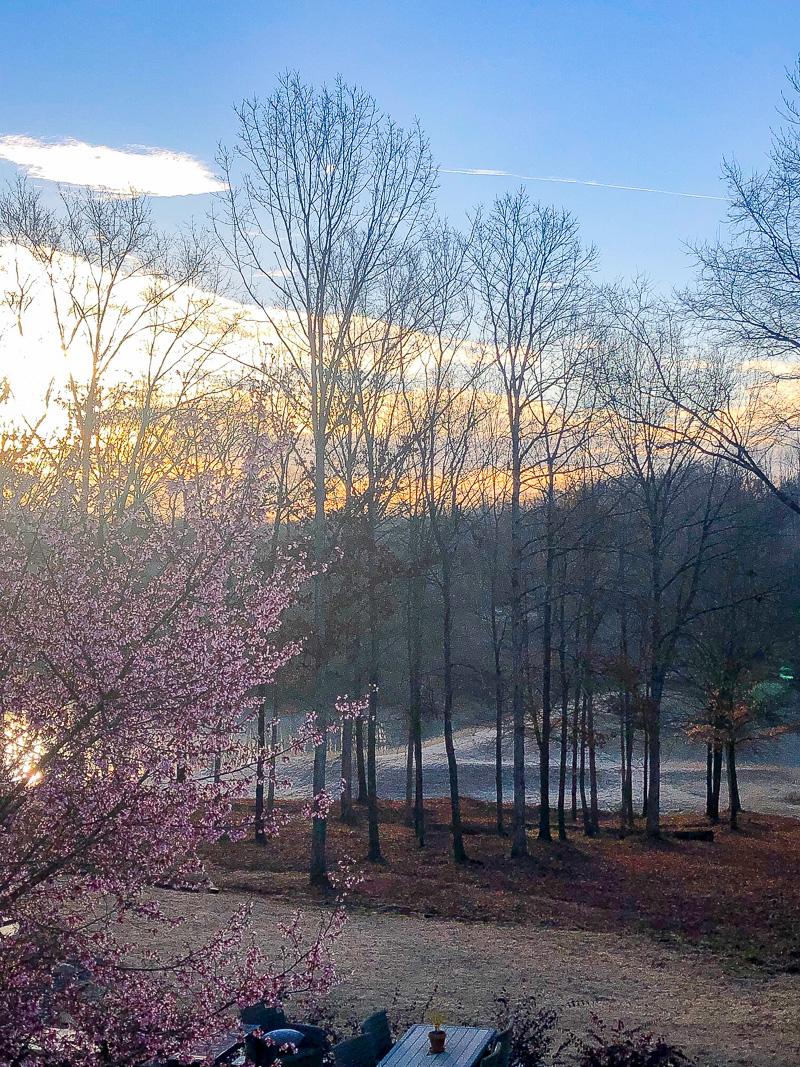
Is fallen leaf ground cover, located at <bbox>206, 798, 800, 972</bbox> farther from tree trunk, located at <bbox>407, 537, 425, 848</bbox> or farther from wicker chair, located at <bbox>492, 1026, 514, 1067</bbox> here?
wicker chair, located at <bbox>492, 1026, 514, 1067</bbox>

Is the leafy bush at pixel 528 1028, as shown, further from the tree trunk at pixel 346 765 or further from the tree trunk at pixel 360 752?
the tree trunk at pixel 346 765

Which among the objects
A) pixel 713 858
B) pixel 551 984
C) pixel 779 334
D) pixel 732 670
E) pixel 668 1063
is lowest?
pixel 713 858

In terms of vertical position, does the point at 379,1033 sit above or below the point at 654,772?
above

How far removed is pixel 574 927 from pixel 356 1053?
8.31m

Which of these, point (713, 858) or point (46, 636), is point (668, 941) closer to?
point (713, 858)

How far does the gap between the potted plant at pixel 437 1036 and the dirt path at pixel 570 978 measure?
2294 mm

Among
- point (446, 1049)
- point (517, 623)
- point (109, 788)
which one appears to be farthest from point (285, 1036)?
point (517, 623)

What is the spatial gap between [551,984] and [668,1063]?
3390 mm

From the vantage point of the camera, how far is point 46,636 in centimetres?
371

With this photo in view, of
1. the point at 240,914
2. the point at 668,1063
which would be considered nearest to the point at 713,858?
the point at 668,1063

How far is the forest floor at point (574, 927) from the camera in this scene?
8.92 meters

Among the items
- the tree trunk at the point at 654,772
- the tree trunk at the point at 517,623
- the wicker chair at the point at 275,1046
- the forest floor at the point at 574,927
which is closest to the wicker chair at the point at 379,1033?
the wicker chair at the point at 275,1046

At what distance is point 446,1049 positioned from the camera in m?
6.40

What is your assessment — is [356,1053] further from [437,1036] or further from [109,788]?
[109,788]
